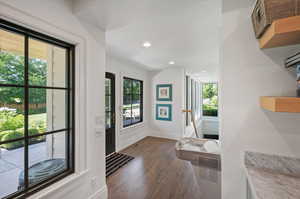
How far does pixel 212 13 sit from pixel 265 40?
3.30 feet

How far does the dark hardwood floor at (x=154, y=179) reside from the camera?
196 centimetres

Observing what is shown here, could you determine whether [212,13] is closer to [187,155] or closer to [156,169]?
[187,155]

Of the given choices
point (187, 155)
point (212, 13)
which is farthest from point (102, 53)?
point (187, 155)


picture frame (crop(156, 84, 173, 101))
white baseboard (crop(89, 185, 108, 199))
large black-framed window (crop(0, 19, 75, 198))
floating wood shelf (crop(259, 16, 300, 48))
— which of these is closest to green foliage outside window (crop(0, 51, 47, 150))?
large black-framed window (crop(0, 19, 75, 198))

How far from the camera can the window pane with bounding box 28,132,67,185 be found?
1255mm

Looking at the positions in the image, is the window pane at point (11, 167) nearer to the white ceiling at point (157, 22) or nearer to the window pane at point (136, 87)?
the white ceiling at point (157, 22)

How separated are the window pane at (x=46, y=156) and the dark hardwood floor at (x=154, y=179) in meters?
0.94

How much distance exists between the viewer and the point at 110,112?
339cm

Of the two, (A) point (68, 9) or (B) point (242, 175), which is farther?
(A) point (68, 9)

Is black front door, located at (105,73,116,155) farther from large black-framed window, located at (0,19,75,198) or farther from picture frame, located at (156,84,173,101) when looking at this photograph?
picture frame, located at (156,84,173,101)

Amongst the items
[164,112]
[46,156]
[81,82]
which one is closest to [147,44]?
[81,82]

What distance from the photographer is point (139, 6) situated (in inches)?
52.5

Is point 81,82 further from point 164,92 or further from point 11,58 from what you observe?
point 164,92

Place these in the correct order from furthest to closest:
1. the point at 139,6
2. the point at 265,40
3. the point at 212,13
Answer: the point at 212,13
the point at 139,6
the point at 265,40
